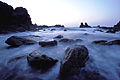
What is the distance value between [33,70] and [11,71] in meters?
0.60

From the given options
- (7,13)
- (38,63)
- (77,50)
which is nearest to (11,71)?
(38,63)

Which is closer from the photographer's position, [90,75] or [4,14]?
[90,75]

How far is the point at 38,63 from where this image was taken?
72.7 inches

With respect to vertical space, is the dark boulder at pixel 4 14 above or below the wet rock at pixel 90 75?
above

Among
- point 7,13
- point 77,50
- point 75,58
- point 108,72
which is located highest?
point 7,13

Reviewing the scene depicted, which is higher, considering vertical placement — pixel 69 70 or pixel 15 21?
pixel 15 21

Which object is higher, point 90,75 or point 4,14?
point 4,14

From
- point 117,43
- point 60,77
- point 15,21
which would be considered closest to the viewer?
point 60,77

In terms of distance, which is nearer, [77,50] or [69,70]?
[69,70]

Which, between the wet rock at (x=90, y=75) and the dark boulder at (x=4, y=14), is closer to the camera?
the wet rock at (x=90, y=75)

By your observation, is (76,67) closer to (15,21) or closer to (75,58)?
(75,58)

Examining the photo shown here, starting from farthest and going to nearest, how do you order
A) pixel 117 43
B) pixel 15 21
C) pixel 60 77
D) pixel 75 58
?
pixel 15 21
pixel 117 43
pixel 75 58
pixel 60 77

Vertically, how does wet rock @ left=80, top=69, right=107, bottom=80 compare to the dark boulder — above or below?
below

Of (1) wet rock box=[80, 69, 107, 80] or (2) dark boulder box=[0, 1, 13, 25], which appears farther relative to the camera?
→ (2) dark boulder box=[0, 1, 13, 25]
